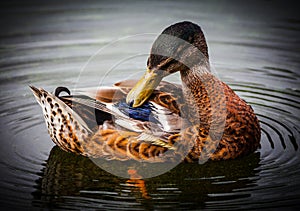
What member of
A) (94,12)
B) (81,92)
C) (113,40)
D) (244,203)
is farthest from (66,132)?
(94,12)

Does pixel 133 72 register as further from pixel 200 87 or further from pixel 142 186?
pixel 142 186

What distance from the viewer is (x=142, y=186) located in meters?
5.00

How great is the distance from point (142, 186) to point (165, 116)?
2.07ft

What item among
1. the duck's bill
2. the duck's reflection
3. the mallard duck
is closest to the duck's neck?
the mallard duck

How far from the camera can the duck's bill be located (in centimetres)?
521

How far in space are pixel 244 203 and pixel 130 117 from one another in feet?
4.05

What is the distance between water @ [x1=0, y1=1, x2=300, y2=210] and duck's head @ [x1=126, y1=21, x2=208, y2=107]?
72cm

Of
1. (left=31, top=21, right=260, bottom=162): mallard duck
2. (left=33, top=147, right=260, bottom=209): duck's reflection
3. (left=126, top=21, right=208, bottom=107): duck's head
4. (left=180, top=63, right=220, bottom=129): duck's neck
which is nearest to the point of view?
(left=33, top=147, right=260, bottom=209): duck's reflection

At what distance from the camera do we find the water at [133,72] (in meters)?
4.79

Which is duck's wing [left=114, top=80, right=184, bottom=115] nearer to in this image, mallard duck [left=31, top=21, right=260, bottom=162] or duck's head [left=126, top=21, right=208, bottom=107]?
mallard duck [left=31, top=21, right=260, bottom=162]

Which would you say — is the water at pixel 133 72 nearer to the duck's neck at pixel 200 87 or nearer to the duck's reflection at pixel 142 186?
the duck's reflection at pixel 142 186

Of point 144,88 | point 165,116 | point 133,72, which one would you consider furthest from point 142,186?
point 133,72

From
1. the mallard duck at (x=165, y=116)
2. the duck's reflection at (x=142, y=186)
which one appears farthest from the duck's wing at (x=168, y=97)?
the duck's reflection at (x=142, y=186)

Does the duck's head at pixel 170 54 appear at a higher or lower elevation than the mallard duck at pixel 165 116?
higher
